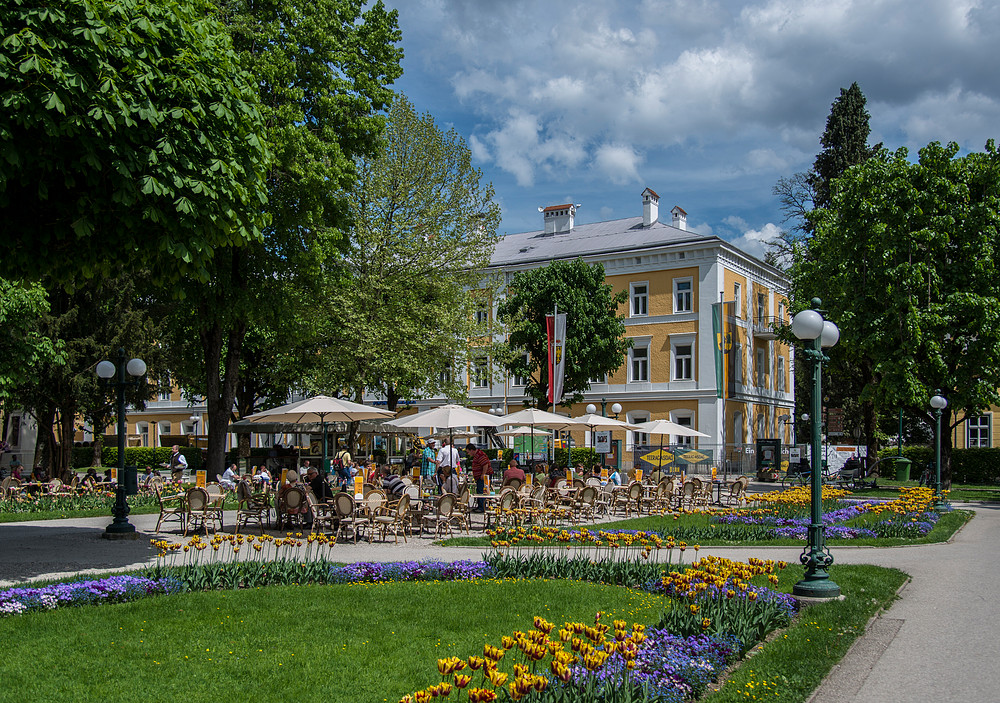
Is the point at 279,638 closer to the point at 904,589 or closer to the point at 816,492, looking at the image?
the point at 816,492

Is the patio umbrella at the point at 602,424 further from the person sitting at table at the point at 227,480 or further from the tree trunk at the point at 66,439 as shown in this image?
the tree trunk at the point at 66,439

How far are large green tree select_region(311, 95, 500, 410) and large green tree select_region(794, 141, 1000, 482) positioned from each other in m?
14.0

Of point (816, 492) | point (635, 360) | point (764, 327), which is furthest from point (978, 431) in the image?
point (816, 492)

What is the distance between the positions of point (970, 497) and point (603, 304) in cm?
1792

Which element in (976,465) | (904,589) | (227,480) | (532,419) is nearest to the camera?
(904,589)

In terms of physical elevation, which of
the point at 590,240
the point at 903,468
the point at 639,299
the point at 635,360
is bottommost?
the point at 903,468

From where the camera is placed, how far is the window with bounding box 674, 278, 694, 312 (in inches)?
1729

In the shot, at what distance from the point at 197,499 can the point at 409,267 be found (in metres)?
17.8

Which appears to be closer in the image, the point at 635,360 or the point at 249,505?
the point at 249,505

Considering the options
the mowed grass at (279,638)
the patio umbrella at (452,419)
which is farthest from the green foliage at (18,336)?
the mowed grass at (279,638)

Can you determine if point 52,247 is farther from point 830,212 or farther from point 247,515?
point 830,212

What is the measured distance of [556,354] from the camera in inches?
1222

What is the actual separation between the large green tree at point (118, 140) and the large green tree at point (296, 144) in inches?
370

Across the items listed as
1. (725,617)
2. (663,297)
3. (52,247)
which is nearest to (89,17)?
(52,247)
